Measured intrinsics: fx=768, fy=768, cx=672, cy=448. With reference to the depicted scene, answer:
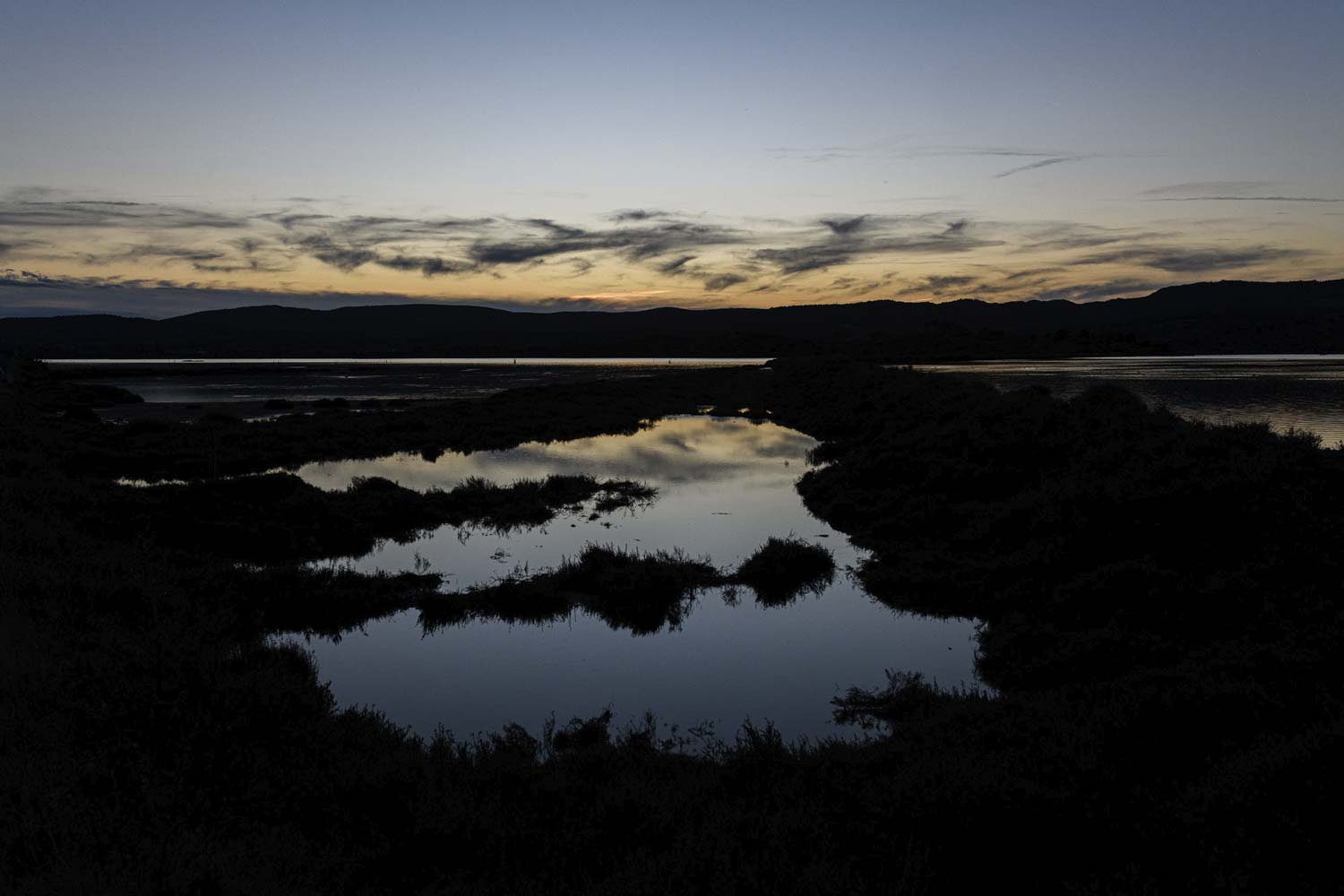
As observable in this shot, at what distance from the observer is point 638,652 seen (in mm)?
12016

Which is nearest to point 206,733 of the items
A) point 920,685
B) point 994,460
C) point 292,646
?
point 292,646

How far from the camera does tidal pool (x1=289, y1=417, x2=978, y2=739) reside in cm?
1006

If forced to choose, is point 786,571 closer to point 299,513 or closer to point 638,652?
point 638,652

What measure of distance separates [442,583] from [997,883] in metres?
11.9

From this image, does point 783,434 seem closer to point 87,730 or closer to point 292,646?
point 292,646

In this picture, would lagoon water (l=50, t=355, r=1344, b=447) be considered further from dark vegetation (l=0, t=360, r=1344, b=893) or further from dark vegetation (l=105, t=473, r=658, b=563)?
dark vegetation (l=105, t=473, r=658, b=563)

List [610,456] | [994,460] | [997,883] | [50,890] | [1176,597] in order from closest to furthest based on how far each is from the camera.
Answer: [50,890] → [997,883] → [1176,597] → [994,460] → [610,456]

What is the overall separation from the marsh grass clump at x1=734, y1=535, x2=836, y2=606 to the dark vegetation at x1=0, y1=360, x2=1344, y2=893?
0.96 meters

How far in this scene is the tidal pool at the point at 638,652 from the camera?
33.0 feet

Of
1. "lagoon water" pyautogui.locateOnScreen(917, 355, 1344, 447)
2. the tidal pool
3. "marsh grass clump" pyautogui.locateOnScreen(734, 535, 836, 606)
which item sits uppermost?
"lagoon water" pyautogui.locateOnScreen(917, 355, 1344, 447)

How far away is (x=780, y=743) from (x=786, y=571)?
7.89m

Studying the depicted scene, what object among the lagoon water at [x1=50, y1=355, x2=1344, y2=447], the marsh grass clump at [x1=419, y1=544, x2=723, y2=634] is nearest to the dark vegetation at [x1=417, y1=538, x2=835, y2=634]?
the marsh grass clump at [x1=419, y1=544, x2=723, y2=634]

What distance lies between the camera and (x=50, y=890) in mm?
4879

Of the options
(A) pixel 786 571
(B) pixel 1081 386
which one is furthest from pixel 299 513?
(B) pixel 1081 386
